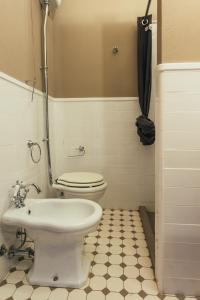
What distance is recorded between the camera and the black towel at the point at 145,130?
6.61ft

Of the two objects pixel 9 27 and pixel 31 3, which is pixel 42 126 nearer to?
pixel 9 27

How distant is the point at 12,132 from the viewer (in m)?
1.40

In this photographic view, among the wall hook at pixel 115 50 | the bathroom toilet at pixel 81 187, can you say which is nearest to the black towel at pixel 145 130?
the bathroom toilet at pixel 81 187

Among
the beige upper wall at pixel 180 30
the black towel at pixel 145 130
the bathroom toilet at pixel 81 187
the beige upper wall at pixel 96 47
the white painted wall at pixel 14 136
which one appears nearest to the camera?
the beige upper wall at pixel 180 30

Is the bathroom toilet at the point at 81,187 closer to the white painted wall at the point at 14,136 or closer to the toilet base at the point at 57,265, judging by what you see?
the white painted wall at the point at 14,136

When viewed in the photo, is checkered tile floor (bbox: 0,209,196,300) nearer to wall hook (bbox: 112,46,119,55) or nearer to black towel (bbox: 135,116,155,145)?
black towel (bbox: 135,116,155,145)

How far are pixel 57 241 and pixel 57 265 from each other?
0.63 ft

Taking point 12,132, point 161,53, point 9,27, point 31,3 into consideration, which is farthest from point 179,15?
point 31,3

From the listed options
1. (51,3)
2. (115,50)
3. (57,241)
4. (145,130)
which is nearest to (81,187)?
(57,241)

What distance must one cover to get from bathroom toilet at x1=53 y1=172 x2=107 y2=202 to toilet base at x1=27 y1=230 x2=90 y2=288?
1.63ft

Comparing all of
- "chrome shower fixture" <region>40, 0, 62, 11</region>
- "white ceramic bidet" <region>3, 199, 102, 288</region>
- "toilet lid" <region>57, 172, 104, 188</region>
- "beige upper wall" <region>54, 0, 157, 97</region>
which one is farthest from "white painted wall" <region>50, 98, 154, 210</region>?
"white ceramic bidet" <region>3, 199, 102, 288</region>

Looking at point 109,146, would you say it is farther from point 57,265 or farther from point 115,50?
point 57,265

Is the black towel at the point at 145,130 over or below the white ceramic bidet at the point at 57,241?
over

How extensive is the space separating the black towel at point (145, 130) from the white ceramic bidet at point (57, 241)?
95cm
